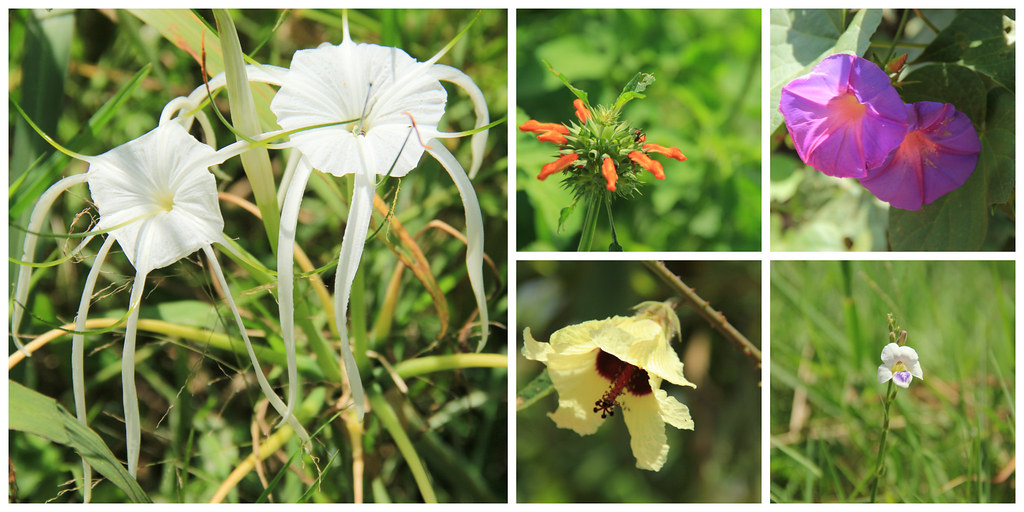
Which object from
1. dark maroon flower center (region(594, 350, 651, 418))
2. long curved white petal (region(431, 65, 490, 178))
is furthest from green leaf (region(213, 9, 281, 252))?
dark maroon flower center (region(594, 350, 651, 418))

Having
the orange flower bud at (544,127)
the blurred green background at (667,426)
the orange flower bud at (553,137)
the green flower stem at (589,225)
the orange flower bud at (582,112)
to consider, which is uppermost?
the orange flower bud at (582,112)

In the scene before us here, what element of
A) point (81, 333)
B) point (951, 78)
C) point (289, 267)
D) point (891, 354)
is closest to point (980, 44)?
point (951, 78)

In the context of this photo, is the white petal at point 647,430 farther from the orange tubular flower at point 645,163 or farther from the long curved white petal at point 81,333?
the long curved white petal at point 81,333

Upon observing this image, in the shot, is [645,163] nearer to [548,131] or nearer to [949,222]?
[548,131]

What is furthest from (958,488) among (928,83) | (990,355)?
(928,83)

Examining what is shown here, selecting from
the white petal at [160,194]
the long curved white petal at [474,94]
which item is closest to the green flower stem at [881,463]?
the long curved white petal at [474,94]

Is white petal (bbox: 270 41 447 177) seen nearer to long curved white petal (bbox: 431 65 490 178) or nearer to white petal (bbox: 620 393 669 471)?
long curved white petal (bbox: 431 65 490 178)
